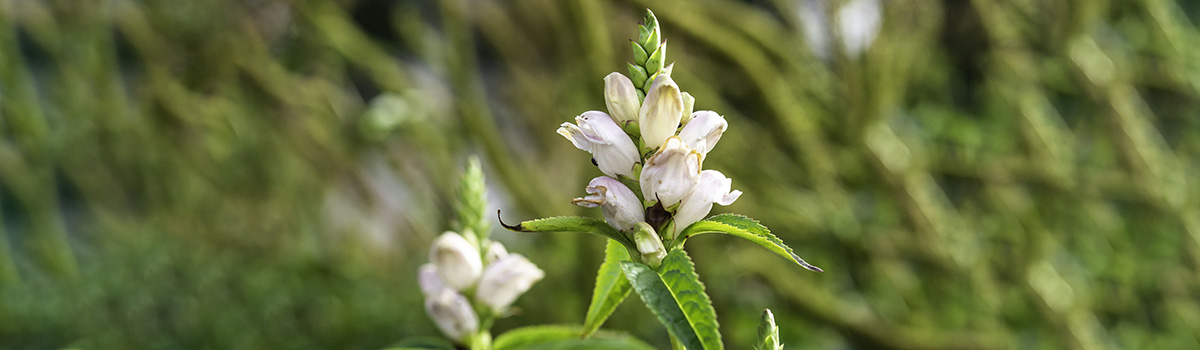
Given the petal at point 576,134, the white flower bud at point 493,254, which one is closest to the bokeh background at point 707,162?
the white flower bud at point 493,254

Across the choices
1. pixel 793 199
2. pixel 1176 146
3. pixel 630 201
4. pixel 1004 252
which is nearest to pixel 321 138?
pixel 793 199

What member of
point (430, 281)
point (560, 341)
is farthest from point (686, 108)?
point (430, 281)

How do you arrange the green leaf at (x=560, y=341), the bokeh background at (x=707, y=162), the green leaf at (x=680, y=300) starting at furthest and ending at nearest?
the bokeh background at (x=707, y=162) < the green leaf at (x=560, y=341) < the green leaf at (x=680, y=300)

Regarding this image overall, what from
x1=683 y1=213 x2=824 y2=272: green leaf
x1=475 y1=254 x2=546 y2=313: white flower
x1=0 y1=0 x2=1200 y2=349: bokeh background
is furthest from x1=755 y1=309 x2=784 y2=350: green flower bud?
x1=0 y1=0 x2=1200 y2=349: bokeh background

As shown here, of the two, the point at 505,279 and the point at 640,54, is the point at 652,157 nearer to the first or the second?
the point at 640,54

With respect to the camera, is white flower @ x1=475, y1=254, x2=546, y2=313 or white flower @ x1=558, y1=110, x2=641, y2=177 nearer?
white flower @ x1=558, y1=110, x2=641, y2=177

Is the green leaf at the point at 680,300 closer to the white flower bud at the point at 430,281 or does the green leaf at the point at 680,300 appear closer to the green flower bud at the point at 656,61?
the green flower bud at the point at 656,61

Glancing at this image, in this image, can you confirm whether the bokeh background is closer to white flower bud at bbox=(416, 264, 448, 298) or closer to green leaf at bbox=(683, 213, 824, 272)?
white flower bud at bbox=(416, 264, 448, 298)
